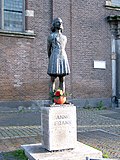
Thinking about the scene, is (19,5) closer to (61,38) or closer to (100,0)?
(100,0)

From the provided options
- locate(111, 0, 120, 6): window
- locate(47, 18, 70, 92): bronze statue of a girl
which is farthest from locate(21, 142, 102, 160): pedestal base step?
locate(111, 0, 120, 6): window

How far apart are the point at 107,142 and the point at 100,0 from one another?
457 inches

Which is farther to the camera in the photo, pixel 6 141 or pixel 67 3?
pixel 67 3

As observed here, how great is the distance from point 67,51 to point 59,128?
1016 cm

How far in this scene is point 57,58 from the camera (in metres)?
5.73

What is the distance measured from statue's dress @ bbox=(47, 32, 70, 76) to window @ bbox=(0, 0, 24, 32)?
8.81 m

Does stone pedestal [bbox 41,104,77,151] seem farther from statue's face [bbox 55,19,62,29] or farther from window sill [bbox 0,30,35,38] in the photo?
window sill [bbox 0,30,35,38]

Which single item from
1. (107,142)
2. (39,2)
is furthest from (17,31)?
(107,142)

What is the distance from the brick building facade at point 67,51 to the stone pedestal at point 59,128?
8.52 meters

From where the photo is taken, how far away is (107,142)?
677 centimetres

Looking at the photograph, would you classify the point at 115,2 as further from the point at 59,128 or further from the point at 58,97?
the point at 59,128

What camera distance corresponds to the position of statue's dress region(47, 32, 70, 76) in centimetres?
570

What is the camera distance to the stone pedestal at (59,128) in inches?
207

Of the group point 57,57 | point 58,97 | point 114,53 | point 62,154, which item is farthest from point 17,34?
point 62,154
